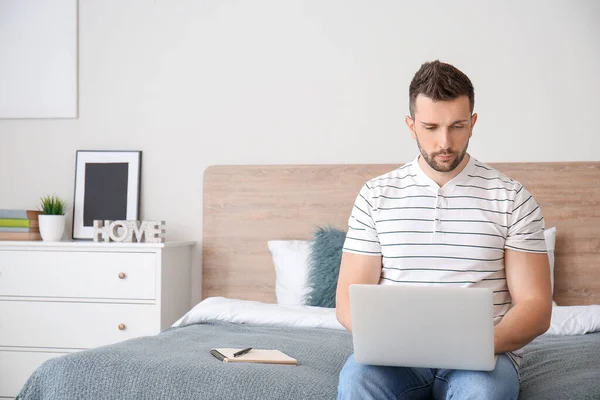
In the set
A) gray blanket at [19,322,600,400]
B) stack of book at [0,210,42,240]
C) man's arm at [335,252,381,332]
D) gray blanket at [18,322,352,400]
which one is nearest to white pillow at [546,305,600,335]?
gray blanket at [19,322,600,400]

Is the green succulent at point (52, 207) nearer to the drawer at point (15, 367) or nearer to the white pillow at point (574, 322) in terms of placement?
the drawer at point (15, 367)

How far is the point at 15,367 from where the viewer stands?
11.9 feet

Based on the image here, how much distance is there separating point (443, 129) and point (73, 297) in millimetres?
2180

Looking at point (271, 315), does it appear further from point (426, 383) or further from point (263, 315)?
point (426, 383)

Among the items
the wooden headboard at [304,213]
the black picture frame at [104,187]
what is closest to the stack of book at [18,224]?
the black picture frame at [104,187]

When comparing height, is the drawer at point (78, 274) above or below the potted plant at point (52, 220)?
below

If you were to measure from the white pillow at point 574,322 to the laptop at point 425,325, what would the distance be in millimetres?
1299

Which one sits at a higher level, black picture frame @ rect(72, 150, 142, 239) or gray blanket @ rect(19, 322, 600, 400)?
black picture frame @ rect(72, 150, 142, 239)

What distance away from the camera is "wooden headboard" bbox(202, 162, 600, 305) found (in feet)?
11.7

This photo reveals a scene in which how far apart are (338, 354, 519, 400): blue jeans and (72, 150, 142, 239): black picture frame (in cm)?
237

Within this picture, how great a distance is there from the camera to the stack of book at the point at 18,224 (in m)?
3.77

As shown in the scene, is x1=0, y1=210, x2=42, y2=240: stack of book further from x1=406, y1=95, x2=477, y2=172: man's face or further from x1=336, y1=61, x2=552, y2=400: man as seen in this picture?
x1=406, y1=95, x2=477, y2=172: man's face

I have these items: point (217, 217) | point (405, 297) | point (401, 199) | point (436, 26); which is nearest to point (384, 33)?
point (436, 26)

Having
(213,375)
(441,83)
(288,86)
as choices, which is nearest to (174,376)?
(213,375)
